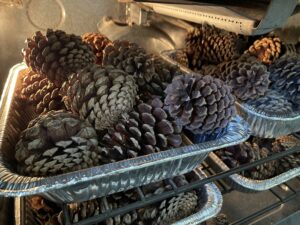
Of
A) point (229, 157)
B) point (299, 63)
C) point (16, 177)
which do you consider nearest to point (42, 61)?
point (16, 177)

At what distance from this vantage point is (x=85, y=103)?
39 centimetres

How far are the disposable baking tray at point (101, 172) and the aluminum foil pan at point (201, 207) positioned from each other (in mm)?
41

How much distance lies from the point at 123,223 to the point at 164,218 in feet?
0.17

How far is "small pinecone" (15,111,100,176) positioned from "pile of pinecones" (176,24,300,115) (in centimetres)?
28

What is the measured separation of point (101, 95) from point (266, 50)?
0.44 metres

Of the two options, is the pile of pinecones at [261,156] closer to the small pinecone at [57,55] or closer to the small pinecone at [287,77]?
the small pinecone at [287,77]

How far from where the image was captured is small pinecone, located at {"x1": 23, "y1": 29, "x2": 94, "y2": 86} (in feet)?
1.55

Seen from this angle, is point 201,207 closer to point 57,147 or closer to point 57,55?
point 57,147

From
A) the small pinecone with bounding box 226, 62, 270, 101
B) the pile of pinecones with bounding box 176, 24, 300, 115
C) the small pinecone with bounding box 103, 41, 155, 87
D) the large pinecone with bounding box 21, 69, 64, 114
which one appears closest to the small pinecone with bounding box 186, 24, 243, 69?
the pile of pinecones with bounding box 176, 24, 300, 115

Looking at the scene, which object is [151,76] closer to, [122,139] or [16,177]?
[122,139]

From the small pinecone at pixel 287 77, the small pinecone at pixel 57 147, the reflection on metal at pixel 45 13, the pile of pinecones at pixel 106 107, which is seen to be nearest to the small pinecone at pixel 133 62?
the pile of pinecones at pixel 106 107

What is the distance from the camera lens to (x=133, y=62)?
463mm

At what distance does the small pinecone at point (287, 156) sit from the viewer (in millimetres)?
572

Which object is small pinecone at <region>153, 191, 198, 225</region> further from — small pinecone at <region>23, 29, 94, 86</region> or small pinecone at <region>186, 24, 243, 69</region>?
small pinecone at <region>186, 24, 243, 69</region>
